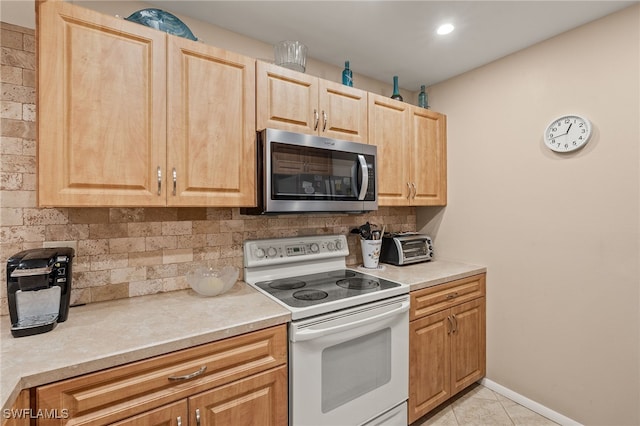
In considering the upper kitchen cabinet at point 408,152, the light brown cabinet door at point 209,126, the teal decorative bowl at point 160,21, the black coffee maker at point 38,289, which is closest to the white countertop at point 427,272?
the upper kitchen cabinet at point 408,152

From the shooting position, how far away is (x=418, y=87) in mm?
2717

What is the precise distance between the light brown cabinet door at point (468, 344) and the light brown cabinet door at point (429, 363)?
0.08 m

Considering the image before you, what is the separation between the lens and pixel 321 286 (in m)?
1.76

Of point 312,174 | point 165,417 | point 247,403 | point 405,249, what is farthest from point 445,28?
point 165,417

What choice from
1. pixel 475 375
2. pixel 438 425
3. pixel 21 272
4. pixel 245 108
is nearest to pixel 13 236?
pixel 21 272

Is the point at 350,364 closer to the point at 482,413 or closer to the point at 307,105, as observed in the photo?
the point at 482,413

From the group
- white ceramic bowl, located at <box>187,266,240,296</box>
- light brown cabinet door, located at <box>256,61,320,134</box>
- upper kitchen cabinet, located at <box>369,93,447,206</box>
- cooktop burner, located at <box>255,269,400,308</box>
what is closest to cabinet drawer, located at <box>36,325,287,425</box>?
cooktop burner, located at <box>255,269,400,308</box>

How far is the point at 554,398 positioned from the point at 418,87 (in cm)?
253

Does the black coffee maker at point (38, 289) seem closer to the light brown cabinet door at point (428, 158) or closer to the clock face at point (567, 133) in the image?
the light brown cabinet door at point (428, 158)

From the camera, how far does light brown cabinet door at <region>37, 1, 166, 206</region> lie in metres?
A: 1.14

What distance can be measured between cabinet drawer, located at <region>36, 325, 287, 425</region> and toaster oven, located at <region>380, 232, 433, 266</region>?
4.14 feet

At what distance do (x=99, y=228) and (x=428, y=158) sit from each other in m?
2.23

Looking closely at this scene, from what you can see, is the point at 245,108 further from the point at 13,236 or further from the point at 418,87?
the point at 418,87

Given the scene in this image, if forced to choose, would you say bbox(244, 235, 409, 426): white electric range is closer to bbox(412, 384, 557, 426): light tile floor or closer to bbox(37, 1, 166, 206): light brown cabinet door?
bbox(412, 384, 557, 426): light tile floor
